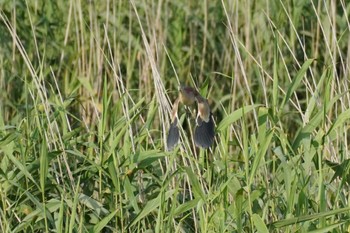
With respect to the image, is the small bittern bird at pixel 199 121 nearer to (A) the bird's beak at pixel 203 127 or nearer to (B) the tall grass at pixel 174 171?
(A) the bird's beak at pixel 203 127

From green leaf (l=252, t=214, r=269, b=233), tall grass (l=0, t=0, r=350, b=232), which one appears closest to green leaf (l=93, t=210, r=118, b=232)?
tall grass (l=0, t=0, r=350, b=232)

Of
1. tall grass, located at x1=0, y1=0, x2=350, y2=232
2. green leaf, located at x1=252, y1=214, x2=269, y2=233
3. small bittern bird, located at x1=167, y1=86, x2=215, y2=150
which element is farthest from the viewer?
tall grass, located at x1=0, y1=0, x2=350, y2=232

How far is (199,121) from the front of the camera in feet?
7.25

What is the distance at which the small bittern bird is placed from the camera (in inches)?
86.3

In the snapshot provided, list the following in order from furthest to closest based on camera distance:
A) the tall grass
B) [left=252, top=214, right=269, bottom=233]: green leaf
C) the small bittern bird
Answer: the tall grass, [left=252, top=214, right=269, bottom=233]: green leaf, the small bittern bird

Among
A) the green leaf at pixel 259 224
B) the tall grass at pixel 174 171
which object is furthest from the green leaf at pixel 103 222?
the green leaf at pixel 259 224

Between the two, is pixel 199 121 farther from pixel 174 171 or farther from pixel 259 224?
pixel 174 171

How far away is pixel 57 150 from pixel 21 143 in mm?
102

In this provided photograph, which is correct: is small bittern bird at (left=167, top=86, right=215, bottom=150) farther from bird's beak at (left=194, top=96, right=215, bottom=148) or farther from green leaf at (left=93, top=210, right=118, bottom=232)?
green leaf at (left=93, top=210, right=118, bottom=232)

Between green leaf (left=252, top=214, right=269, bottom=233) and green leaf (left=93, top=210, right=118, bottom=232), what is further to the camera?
green leaf (left=93, top=210, right=118, bottom=232)

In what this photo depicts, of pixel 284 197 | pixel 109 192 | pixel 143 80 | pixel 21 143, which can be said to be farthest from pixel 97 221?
pixel 143 80

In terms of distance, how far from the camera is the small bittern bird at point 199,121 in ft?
7.19

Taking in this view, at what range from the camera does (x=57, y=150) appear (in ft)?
8.98

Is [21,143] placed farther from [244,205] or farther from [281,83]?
[281,83]
